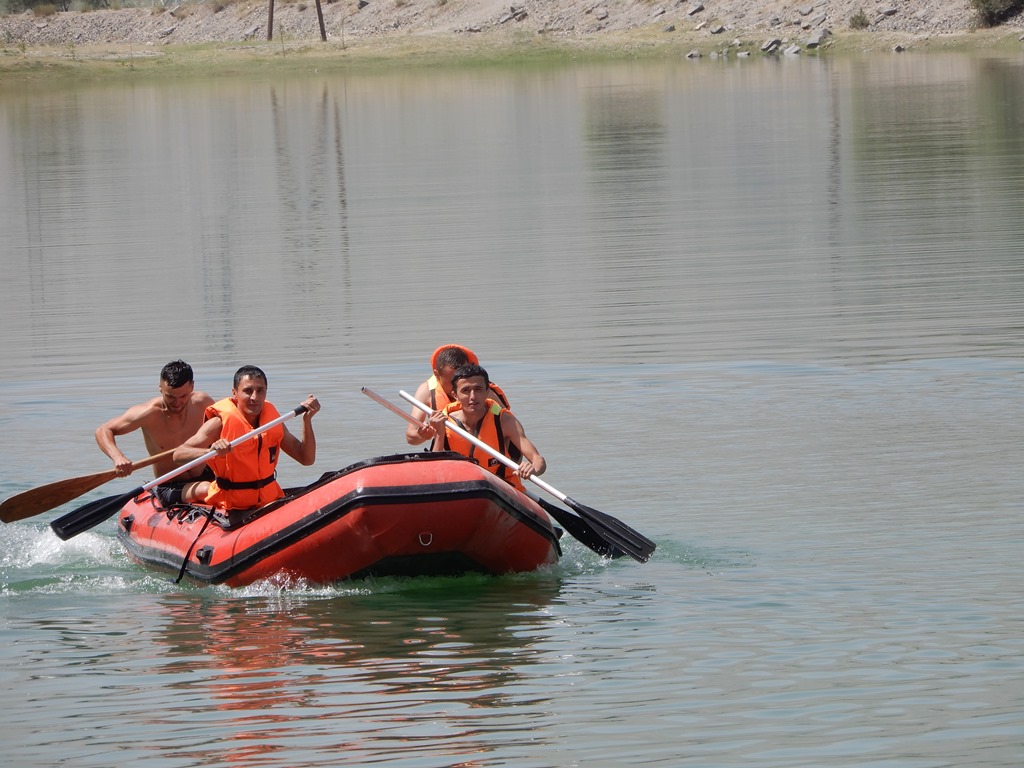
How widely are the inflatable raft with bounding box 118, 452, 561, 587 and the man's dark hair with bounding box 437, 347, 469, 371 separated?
123 cm

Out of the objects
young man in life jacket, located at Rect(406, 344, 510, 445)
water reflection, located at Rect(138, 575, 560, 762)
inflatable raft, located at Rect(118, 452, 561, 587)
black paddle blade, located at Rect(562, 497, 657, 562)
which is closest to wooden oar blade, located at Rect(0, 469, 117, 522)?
inflatable raft, located at Rect(118, 452, 561, 587)

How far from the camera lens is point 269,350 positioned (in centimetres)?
1672

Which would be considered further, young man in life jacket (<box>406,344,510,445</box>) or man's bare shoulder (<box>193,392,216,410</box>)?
man's bare shoulder (<box>193,392,216,410</box>)

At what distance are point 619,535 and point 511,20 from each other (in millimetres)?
62301

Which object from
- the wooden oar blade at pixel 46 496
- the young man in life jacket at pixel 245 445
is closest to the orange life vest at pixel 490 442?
the young man in life jacket at pixel 245 445

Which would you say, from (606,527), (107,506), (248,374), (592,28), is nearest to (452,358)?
(248,374)

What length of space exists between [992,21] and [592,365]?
1875 inches

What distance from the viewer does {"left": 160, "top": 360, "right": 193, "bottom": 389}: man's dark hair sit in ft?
35.1

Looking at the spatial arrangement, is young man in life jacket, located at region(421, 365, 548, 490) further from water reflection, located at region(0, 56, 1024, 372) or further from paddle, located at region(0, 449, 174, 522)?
water reflection, located at region(0, 56, 1024, 372)

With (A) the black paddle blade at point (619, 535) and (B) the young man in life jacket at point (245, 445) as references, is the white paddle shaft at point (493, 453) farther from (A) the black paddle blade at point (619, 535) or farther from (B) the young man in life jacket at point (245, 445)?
(B) the young man in life jacket at point (245, 445)

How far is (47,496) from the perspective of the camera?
10.9 meters

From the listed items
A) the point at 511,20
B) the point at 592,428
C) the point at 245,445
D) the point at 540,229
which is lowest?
the point at 592,428

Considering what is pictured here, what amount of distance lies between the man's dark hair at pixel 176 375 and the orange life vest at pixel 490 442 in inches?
69.6

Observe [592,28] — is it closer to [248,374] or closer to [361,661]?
[248,374]
